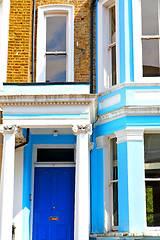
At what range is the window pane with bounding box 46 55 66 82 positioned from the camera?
12.4m

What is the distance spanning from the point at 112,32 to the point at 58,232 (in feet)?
18.1

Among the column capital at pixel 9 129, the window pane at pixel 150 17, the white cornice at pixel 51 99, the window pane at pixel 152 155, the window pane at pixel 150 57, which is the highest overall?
the window pane at pixel 150 17

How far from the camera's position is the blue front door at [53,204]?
1155 cm

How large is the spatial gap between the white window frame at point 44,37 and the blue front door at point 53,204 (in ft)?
8.54

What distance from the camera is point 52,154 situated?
1221 cm

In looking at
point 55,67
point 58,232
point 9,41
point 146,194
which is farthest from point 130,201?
point 9,41

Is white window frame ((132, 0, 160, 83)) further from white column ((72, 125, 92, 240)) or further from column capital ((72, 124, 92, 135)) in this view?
white column ((72, 125, 92, 240))

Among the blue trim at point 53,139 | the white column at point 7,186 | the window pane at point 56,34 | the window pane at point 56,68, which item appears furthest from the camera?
the window pane at point 56,34

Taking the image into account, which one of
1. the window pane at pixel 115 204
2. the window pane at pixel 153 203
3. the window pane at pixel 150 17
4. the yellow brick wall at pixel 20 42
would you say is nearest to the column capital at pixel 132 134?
the window pane at pixel 153 203

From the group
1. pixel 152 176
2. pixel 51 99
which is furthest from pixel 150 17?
pixel 152 176

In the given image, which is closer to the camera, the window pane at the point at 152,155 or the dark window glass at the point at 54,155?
the window pane at the point at 152,155

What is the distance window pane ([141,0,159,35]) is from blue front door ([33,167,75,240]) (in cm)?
420

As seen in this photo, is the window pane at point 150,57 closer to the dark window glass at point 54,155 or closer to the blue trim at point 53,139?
the blue trim at point 53,139

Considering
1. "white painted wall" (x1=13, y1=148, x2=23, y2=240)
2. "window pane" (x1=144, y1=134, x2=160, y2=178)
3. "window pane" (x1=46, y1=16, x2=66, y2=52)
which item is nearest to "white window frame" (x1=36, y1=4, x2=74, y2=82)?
"window pane" (x1=46, y1=16, x2=66, y2=52)
